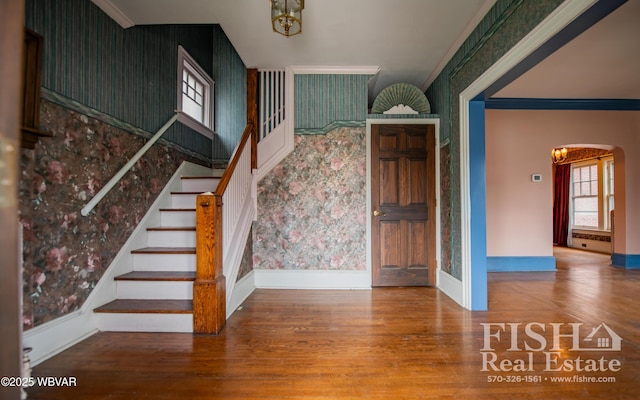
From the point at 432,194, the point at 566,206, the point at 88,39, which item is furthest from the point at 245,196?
the point at 566,206

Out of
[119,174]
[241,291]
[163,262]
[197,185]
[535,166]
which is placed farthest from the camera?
[535,166]

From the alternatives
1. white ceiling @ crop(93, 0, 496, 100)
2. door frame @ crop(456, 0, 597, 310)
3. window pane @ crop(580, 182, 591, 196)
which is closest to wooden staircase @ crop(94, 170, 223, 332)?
white ceiling @ crop(93, 0, 496, 100)

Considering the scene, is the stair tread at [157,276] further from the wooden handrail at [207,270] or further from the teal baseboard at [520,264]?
the teal baseboard at [520,264]

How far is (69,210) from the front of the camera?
6.99 feet

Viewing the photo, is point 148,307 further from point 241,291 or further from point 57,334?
point 241,291

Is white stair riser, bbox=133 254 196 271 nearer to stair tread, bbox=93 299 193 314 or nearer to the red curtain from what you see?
stair tread, bbox=93 299 193 314

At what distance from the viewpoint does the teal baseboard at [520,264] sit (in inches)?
182

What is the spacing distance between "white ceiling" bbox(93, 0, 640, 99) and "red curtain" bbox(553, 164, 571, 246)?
4142 mm

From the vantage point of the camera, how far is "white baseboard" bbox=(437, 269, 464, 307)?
9.96ft

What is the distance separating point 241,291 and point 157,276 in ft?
3.01

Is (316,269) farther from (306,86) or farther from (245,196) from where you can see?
(306,86)

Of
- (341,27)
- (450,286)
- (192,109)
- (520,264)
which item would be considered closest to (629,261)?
(520,264)

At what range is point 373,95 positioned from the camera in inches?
171

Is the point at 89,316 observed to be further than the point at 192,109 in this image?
No
